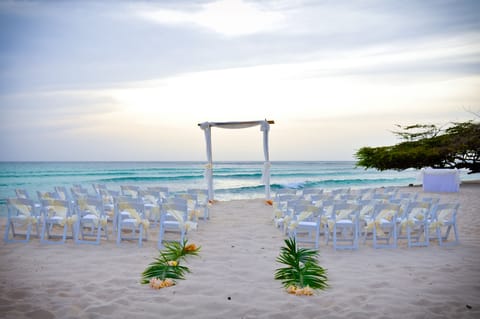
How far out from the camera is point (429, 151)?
850 inches

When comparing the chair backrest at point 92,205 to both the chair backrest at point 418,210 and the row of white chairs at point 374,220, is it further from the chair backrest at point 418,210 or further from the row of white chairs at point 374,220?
the chair backrest at point 418,210

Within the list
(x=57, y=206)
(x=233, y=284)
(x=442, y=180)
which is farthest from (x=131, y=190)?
(x=442, y=180)

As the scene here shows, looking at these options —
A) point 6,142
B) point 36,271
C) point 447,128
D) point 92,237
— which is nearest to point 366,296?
point 36,271

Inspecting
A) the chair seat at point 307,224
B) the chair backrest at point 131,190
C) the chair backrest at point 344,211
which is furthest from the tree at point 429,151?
the chair backrest at point 131,190

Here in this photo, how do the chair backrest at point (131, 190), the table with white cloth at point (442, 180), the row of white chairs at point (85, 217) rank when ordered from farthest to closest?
1. the table with white cloth at point (442, 180)
2. the chair backrest at point (131, 190)
3. the row of white chairs at point (85, 217)

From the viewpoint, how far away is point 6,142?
12.0m

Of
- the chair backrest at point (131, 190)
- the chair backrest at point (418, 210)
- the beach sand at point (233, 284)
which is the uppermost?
the chair backrest at point (131, 190)

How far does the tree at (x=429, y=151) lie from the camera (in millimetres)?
20953

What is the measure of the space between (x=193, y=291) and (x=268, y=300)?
0.87 meters

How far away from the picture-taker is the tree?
20953 mm

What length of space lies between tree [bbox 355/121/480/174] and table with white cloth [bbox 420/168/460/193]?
3.72 metres

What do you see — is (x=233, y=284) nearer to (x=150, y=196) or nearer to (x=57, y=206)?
(x=57, y=206)

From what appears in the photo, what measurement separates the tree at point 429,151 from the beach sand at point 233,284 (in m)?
15.5

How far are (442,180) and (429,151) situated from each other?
5216mm
